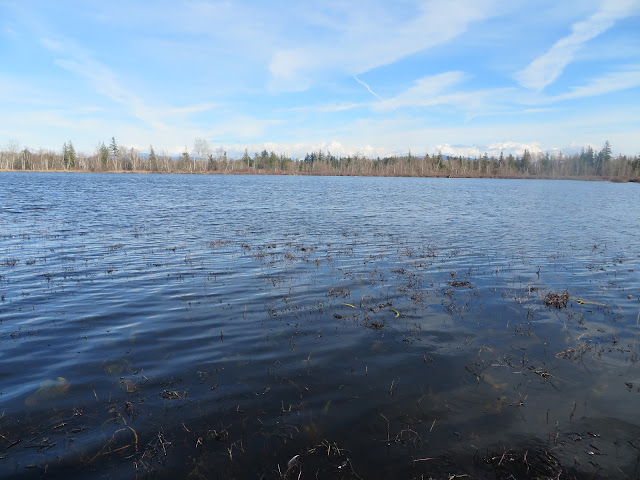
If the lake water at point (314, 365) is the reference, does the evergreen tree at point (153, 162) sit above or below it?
above

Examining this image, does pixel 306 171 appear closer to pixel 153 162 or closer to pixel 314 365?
pixel 153 162

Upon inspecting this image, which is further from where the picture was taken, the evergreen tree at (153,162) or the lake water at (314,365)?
the evergreen tree at (153,162)

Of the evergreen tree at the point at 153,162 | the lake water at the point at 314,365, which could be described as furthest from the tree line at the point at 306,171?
the lake water at the point at 314,365

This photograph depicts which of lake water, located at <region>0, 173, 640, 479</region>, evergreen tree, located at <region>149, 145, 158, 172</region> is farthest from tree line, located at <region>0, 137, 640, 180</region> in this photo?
lake water, located at <region>0, 173, 640, 479</region>

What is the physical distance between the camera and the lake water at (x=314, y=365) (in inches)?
221

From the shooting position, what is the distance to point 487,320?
432 inches

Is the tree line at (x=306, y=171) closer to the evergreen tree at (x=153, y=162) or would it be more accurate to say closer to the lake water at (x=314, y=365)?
the evergreen tree at (x=153, y=162)

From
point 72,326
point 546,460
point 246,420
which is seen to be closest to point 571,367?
point 546,460

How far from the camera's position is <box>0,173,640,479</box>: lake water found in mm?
5602

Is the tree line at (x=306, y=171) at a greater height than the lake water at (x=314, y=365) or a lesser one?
greater

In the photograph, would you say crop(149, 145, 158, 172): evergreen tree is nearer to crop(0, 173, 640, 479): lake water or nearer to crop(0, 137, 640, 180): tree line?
crop(0, 137, 640, 180): tree line

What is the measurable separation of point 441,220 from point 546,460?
95.3 ft

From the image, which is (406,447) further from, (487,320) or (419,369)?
(487,320)

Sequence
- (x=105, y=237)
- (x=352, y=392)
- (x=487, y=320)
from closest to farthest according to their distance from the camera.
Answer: (x=352, y=392)
(x=487, y=320)
(x=105, y=237)
